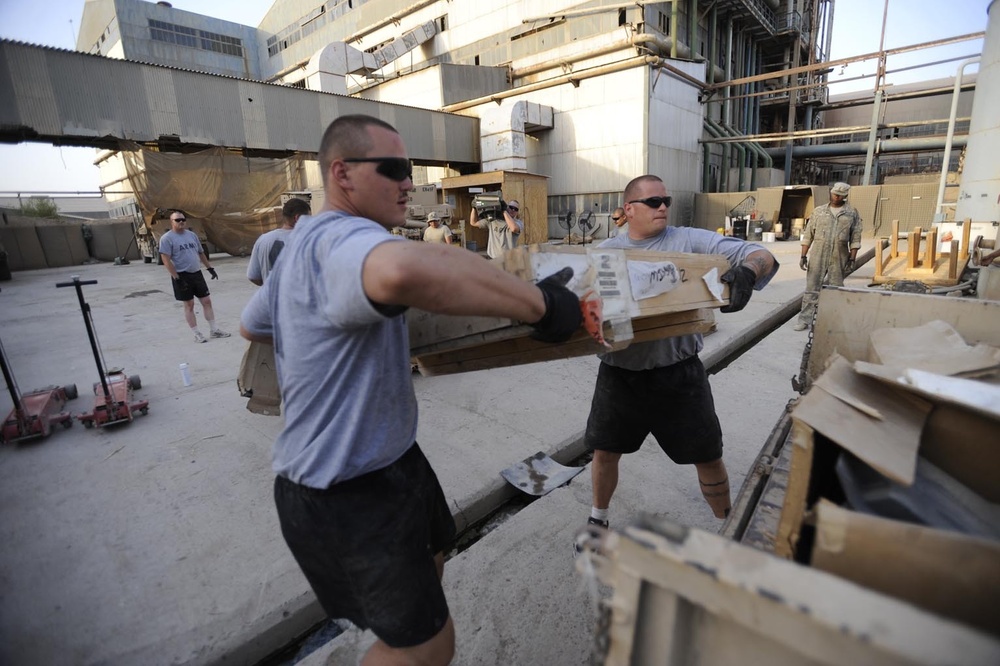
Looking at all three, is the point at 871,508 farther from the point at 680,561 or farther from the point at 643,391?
the point at 643,391

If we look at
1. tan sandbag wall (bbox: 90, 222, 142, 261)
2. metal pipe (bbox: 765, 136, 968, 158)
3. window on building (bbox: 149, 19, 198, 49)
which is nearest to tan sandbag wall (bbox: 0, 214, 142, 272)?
tan sandbag wall (bbox: 90, 222, 142, 261)

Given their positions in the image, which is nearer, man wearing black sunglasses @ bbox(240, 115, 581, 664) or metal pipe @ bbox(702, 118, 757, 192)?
man wearing black sunglasses @ bbox(240, 115, 581, 664)

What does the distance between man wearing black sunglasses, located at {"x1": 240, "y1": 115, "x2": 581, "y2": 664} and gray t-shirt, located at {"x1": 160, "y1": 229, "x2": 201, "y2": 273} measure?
618 cm

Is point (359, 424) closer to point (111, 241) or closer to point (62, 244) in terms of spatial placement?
point (62, 244)

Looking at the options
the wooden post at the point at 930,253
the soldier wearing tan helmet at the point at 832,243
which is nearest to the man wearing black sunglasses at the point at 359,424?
the soldier wearing tan helmet at the point at 832,243

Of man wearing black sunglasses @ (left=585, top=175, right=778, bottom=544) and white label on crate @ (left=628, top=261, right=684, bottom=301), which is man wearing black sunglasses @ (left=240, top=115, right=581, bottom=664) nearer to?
white label on crate @ (left=628, top=261, right=684, bottom=301)

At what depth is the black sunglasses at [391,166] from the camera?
1303mm

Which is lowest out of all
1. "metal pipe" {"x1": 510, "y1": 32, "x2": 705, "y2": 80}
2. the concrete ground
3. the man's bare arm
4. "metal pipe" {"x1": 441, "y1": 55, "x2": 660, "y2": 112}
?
the concrete ground

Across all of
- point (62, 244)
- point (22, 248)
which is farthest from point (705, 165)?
point (22, 248)

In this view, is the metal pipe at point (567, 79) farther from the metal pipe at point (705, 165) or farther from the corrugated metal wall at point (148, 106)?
the metal pipe at point (705, 165)

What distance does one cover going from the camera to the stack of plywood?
63.9 inches

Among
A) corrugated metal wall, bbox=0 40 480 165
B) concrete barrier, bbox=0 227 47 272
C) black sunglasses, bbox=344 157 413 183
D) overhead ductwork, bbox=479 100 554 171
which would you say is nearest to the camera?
black sunglasses, bbox=344 157 413 183

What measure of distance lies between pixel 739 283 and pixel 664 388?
2.02 ft

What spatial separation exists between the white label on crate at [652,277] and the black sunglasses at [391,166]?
93 centimetres
